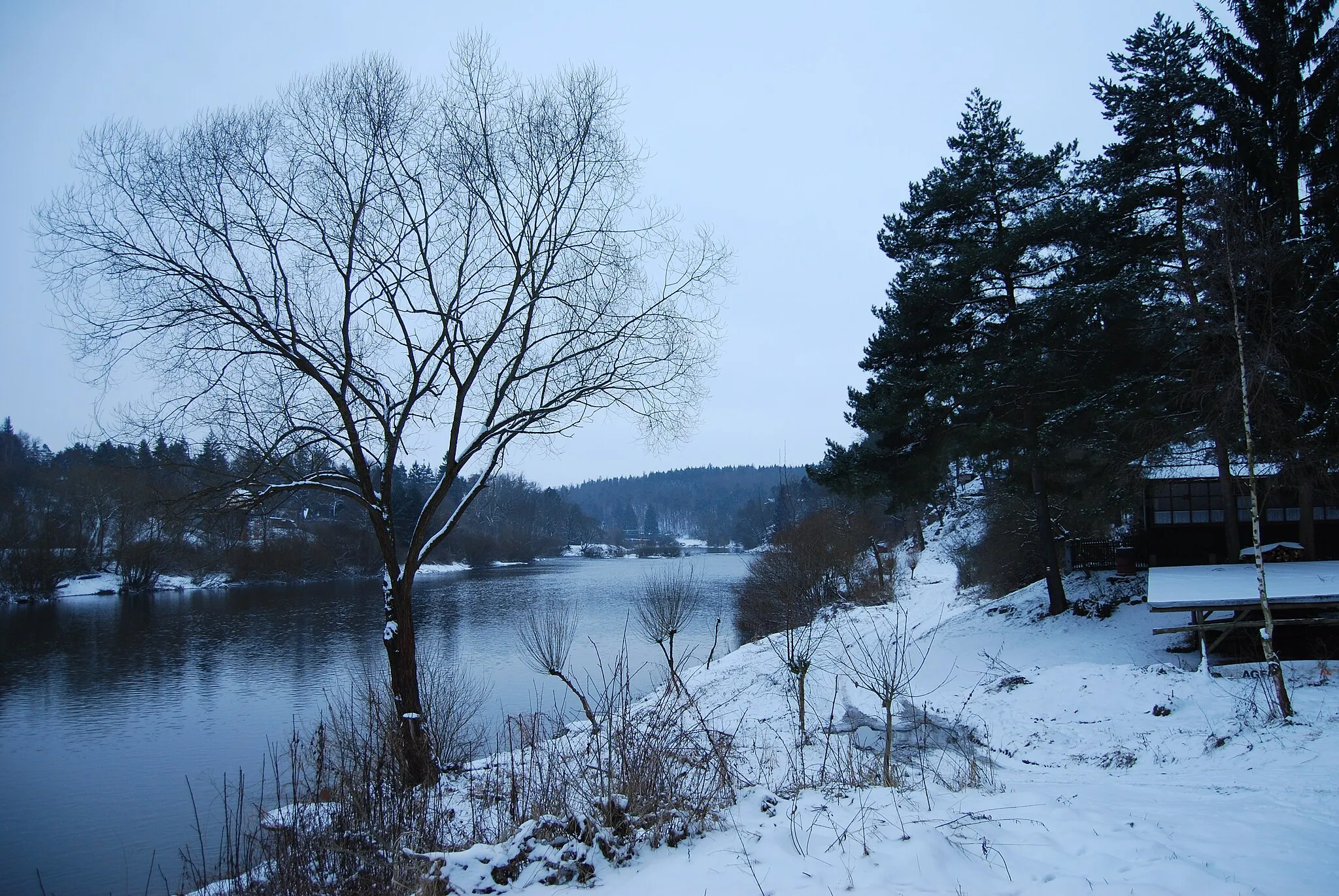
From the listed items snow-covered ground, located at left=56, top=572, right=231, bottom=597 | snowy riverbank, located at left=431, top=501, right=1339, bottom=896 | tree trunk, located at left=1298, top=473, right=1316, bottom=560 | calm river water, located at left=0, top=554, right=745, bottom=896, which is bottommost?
calm river water, located at left=0, top=554, right=745, bottom=896

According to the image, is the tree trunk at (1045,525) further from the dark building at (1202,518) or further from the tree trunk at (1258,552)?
the tree trunk at (1258,552)

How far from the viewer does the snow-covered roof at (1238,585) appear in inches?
499

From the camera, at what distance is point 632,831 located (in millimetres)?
5129

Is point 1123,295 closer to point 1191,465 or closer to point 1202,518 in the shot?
point 1191,465

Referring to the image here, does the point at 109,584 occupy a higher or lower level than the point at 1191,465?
lower

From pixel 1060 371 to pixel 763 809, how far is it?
1462 centimetres

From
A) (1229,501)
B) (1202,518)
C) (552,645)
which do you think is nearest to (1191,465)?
(1202,518)

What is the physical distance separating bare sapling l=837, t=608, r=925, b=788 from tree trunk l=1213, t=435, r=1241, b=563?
7462 mm

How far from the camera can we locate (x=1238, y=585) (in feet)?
45.6

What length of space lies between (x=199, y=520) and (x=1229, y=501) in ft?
66.5

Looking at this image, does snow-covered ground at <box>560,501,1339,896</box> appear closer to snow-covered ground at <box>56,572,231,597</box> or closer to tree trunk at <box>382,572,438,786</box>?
tree trunk at <box>382,572,438,786</box>

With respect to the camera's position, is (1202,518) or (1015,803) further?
(1202,518)

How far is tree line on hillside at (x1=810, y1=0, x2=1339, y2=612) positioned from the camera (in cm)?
1346

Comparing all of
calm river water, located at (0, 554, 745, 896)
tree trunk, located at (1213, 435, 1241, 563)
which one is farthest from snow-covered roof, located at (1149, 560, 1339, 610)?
calm river water, located at (0, 554, 745, 896)
